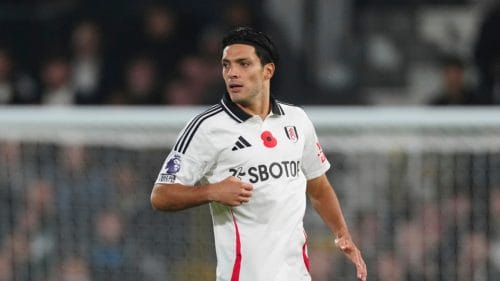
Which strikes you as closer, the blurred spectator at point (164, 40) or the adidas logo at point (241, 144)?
the adidas logo at point (241, 144)

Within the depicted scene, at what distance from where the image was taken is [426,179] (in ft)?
20.9

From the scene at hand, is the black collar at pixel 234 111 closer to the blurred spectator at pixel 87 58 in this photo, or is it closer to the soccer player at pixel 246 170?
the soccer player at pixel 246 170

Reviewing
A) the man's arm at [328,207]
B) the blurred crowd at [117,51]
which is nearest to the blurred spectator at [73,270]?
the blurred crowd at [117,51]

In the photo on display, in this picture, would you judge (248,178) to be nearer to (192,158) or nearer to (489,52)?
(192,158)

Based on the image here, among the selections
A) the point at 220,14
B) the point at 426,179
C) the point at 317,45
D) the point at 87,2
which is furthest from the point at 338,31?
the point at 426,179

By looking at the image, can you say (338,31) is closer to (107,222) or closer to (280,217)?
(107,222)

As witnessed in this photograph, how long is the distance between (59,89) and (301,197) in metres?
5.04

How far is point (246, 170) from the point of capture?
13.1 ft

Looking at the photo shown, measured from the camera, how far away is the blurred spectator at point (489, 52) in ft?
27.6

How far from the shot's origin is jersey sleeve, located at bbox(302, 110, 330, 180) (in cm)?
428

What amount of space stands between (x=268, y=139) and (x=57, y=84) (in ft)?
16.7

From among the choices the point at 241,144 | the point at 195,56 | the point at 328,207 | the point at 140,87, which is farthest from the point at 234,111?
the point at 195,56

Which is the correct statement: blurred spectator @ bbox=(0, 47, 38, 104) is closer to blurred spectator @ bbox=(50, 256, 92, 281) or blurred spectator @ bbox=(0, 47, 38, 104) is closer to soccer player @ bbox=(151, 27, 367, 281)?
blurred spectator @ bbox=(50, 256, 92, 281)

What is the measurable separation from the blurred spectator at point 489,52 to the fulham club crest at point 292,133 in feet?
14.4
